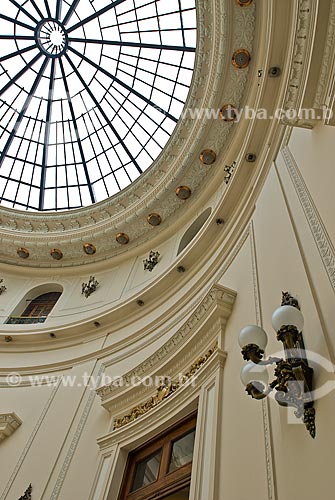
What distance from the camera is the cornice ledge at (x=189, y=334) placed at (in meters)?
5.06

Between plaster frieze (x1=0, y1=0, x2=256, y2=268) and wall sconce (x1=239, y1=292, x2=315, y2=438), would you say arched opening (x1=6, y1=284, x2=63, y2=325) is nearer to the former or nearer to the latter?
plaster frieze (x1=0, y1=0, x2=256, y2=268)

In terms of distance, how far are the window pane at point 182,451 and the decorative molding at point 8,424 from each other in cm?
407

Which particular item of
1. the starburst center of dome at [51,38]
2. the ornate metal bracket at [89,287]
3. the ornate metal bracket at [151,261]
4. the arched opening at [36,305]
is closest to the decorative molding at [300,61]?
the ornate metal bracket at [151,261]

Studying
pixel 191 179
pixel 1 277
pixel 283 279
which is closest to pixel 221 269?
pixel 283 279

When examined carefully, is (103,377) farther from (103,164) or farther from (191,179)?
(103,164)

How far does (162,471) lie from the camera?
4.56 metres

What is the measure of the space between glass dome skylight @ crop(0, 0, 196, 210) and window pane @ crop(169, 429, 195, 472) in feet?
27.2

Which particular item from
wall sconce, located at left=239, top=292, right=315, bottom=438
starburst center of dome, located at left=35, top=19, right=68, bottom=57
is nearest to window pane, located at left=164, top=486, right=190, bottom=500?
wall sconce, located at left=239, top=292, right=315, bottom=438

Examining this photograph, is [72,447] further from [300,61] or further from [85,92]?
[85,92]

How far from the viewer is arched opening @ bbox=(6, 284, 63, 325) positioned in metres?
10.5

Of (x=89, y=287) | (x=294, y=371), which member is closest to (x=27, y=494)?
(x=294, y=371)

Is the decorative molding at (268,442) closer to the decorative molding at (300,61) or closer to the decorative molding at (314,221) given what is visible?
the decorative molding at (314,221)

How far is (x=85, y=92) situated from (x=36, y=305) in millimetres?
6689

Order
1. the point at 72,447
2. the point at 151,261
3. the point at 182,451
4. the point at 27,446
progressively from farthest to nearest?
the point at 151,261 < the point at 27,446 < the point at 72,447 < the point at 182,451
